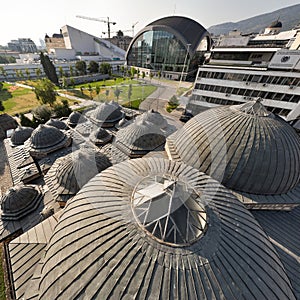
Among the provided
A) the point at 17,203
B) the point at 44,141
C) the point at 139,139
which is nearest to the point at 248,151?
the point at 139,139

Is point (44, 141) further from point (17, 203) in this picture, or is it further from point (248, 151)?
point (248, 151)

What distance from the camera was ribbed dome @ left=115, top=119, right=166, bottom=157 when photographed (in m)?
22.2

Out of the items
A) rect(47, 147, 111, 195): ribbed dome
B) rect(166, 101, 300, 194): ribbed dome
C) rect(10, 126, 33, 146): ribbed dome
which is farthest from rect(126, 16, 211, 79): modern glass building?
rect(47, 147, 111, 195): ribbed dome

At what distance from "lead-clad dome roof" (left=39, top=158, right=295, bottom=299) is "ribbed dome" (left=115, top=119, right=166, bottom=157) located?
1374 cm

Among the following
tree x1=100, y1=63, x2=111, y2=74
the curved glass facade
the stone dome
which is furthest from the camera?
tree x1=100, y1=63, x2=111, y2=74

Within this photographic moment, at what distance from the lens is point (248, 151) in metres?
11.9

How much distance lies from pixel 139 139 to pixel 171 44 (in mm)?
73534

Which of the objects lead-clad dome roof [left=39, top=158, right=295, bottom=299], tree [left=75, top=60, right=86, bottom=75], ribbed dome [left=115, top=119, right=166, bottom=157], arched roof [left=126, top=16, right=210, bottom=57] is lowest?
tree [left=75, top=60, right=86, bottom=75]

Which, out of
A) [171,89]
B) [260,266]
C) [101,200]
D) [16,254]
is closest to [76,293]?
[101,200]

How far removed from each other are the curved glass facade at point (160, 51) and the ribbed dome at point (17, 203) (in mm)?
80428

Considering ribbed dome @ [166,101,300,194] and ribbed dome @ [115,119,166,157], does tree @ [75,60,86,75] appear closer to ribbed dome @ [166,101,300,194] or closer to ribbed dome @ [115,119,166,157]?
ribbed dome @ [115,119,166,157]

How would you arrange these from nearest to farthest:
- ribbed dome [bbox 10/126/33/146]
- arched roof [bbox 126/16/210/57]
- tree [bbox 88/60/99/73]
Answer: ribbed dome [bbox 10/126/33/146] < arched roof [bbox 126/16/210/57] < tree [bbox 88/60/99/73]

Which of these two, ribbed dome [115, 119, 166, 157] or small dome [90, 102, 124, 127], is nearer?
ribbed dome [115, 119, 166, 157]

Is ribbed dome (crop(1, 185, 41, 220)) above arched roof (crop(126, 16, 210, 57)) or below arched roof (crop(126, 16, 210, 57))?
below
